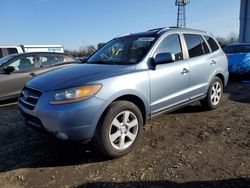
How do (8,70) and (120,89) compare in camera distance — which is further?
(8,70)

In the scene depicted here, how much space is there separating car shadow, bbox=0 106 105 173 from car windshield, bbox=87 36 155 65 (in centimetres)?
147

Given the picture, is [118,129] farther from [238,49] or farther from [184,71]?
[238,49]

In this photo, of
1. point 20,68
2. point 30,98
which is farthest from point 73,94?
point 20,68

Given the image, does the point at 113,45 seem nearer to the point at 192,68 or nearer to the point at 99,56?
the point at 99,56

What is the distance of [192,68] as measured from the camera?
530cm

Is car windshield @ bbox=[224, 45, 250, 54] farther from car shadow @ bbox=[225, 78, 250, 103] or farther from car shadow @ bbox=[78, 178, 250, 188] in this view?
car shadow @ bbox=[78, 178, 250, 188]

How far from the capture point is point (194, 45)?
223 inches

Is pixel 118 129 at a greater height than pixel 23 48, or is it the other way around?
pixel 23 48

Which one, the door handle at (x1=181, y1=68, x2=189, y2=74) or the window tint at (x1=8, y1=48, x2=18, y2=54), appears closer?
the door handle at (x1=181, y1=68, x2=189, y2=74)

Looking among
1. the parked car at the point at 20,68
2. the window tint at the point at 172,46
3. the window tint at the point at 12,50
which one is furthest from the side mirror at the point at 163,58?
the window tint at the point at 12,50

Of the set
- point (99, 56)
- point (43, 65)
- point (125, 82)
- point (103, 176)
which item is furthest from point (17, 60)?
point (103, 176)

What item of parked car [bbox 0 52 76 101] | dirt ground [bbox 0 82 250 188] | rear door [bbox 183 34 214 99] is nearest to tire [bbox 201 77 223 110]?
rear door [bbox 183 34 214 99]

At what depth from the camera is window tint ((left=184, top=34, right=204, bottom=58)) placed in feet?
17.9

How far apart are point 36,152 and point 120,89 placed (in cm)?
160
